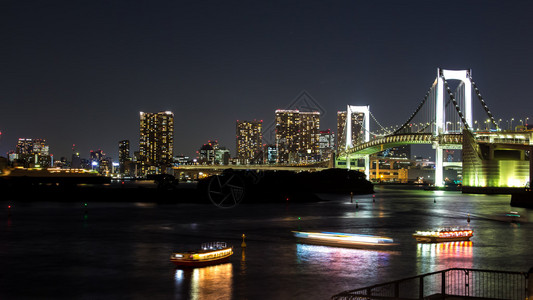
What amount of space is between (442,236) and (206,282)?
14537 millimetres

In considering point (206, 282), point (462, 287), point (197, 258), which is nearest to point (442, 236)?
point (462, 287)

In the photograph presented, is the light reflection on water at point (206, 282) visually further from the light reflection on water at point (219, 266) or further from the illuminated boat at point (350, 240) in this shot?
the illuminated boat at point (350, 240)

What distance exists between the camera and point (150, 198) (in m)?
72.7

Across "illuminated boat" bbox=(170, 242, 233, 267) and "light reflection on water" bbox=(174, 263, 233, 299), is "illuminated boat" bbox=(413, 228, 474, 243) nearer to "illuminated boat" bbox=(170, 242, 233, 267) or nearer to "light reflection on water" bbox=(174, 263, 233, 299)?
"light reflection on water" bbox=(174, 263, 233, 299)

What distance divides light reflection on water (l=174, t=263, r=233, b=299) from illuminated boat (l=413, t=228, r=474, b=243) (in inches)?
444

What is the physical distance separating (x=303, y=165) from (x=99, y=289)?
128 meters

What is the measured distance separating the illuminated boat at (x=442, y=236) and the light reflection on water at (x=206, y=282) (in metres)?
11.3

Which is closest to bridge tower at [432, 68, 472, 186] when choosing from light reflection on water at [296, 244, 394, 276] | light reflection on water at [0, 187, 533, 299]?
light reflection on water at [0, 187, 533, 299]

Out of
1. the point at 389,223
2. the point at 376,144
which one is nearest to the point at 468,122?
the point at 376,144

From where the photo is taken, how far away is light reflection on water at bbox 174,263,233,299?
47.9ft

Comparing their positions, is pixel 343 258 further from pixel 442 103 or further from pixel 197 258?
pixel 442 103

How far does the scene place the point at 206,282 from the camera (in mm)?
16109

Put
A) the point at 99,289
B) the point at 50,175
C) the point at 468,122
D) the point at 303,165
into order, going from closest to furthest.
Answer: the point at 99,289 → the point at 468,122 → the point at 50,175 → the point at 303,165

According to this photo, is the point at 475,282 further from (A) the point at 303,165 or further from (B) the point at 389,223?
(A) the point at 303,165
